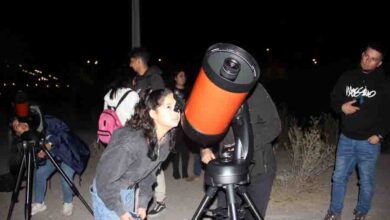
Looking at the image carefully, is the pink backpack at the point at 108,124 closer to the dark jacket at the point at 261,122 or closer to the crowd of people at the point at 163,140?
the crowd of people at the point at 163,140

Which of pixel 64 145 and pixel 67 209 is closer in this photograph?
pixel 64 145

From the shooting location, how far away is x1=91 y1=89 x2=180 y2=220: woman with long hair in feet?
8.54

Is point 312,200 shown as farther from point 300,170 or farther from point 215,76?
point 215,76

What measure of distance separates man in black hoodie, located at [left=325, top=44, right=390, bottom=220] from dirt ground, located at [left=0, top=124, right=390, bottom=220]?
76cm

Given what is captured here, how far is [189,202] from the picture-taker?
5.52m

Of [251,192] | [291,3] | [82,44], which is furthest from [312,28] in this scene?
[251,192]

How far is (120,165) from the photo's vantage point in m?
2.58

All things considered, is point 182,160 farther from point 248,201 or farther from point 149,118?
point 248,201

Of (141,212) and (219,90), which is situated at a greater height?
(219,90)

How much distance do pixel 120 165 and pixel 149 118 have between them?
36 cm

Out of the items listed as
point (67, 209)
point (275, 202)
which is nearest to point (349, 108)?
point (275, 202)

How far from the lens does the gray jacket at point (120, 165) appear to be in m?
2.59

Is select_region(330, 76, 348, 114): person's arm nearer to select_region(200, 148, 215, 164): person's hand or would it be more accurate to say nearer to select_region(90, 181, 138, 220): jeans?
select_region(200, 148, 215, 164): person's hand

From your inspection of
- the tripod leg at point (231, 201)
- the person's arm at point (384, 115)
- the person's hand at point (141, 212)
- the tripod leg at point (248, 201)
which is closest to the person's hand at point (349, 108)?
the person's arm at point (384, 115)
